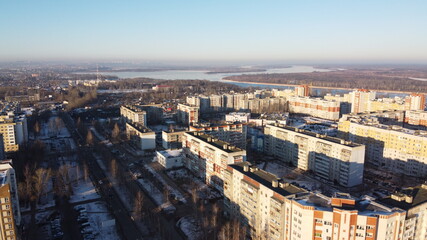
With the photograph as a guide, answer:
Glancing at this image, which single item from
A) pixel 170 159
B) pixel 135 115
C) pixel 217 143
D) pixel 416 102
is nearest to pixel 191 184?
pixel 217 143

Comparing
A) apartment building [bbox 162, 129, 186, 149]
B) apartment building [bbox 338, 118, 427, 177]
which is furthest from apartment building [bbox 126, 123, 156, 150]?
apartment building [bbox 338, 118, 427, 177]

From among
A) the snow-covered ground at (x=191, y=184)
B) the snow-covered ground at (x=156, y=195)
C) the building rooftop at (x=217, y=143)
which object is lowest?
the snow-covered ground at (x=156, y=195)

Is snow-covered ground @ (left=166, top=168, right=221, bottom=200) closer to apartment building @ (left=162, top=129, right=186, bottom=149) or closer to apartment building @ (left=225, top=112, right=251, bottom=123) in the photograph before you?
apartment building @ (left=162, top=129, right=186, bottom=149)

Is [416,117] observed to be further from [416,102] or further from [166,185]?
[166,185]

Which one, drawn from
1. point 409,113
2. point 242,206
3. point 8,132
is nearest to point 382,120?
point 409,113

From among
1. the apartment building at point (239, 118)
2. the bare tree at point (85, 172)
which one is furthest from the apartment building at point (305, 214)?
the apartment building at point (239, 118)

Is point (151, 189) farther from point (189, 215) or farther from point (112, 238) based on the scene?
point (112, 238)

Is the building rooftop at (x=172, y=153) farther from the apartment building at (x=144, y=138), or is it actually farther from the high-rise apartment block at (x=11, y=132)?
the high-rise apartment block at (x=11, y=132)
